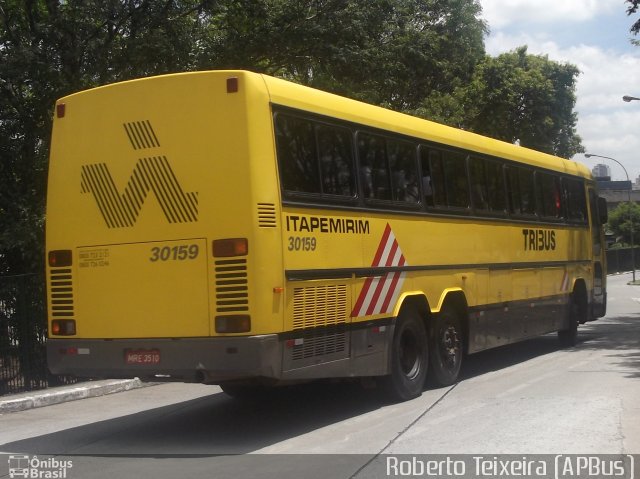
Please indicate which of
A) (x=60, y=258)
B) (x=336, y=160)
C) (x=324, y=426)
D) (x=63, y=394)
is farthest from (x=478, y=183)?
(x=63, y=394)

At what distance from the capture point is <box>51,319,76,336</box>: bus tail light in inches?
328

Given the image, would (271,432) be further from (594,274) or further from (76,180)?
(594,274)

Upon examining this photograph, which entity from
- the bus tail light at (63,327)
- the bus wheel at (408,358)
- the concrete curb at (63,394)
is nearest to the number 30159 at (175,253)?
the bus tail light at (63,327)

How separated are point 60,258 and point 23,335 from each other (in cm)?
401

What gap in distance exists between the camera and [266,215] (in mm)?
7547

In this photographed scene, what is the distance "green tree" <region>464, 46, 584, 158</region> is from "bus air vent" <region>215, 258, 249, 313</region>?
23.9 m

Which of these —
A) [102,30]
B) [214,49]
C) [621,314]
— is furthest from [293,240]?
A: [621,314]

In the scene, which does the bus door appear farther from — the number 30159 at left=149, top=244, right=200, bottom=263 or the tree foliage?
the number 30159 at left=149, top=244, right=200, bottom=263

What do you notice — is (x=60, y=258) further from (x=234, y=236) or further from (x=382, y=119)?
(x=382, y=119)

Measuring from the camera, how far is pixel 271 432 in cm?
844

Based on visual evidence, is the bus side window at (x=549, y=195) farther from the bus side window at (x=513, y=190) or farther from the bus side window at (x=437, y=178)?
the bus side window at (x=437, y=178)

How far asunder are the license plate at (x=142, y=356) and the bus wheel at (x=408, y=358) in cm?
299

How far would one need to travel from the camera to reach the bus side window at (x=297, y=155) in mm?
7945

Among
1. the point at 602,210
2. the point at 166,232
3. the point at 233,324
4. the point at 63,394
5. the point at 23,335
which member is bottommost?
the point at 63,394
